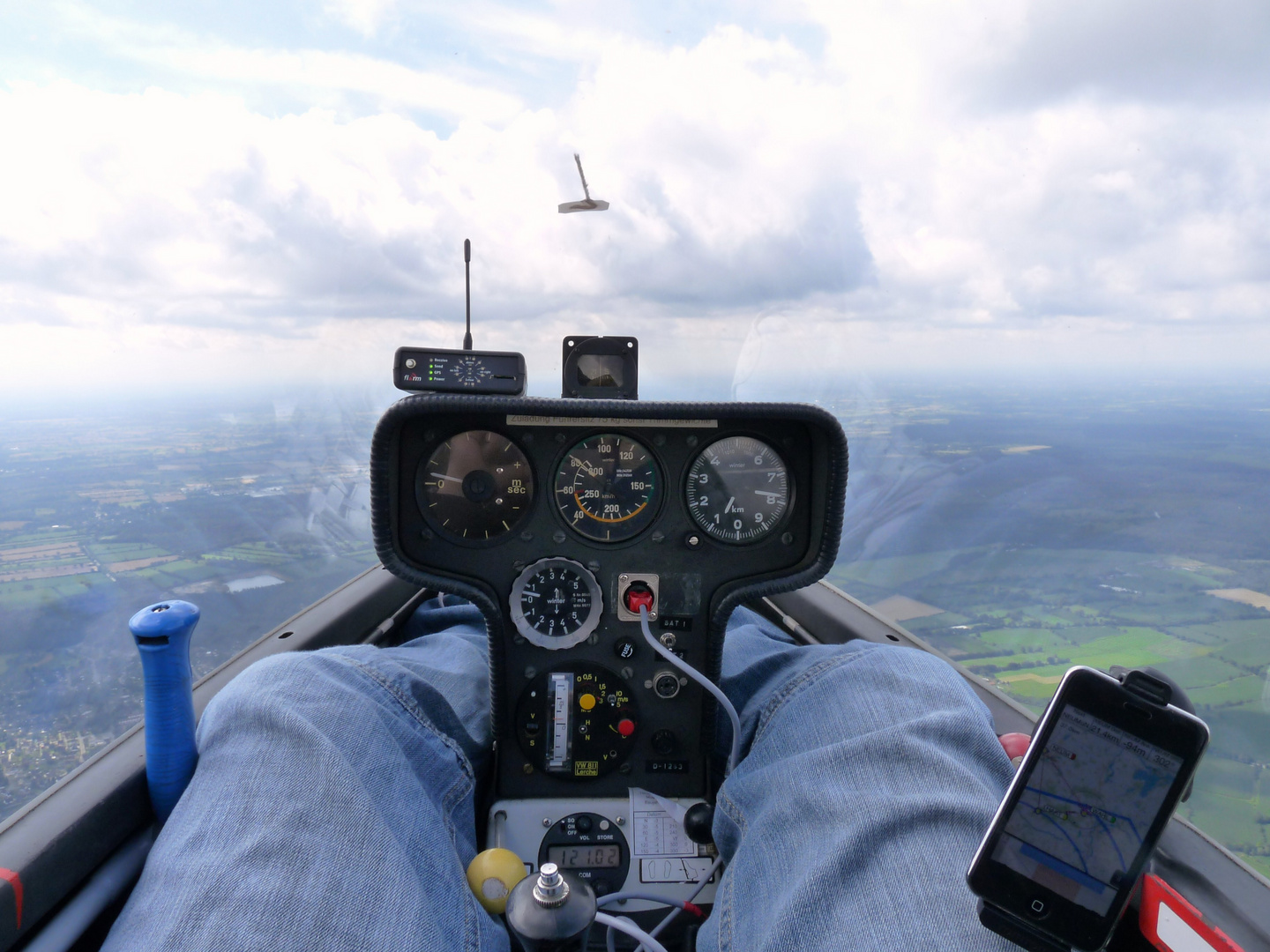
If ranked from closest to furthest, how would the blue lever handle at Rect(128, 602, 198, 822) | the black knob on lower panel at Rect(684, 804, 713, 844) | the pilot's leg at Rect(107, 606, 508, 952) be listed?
the pilot's leg at Rect(107, 606, 508, 952) → the blue lever handle at Rect(128, 602, 198, 822) → the black knob on lower panel at Rect(684, 804, 713, 844)

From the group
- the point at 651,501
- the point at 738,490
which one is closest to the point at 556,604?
the point at 651,501

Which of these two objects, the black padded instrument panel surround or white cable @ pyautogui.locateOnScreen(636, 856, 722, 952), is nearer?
white cable @ pyautogui.locateOnScreen(636, 856, 722, 952)

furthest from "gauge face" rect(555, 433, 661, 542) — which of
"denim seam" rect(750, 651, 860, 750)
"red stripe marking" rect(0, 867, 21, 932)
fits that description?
"red stripe marking" rect(0, 867, 21, 932)

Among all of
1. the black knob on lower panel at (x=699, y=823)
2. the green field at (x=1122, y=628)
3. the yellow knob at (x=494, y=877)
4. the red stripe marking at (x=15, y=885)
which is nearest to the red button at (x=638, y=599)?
the black knob on lower panel at (x=699, y=823)

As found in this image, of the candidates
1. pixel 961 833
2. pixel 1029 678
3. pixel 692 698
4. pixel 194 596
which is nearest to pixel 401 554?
pixel 194 596

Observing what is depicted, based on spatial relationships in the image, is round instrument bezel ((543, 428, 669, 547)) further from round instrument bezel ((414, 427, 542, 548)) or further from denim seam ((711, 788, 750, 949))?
denim seam ((711, 788, 750, 949))

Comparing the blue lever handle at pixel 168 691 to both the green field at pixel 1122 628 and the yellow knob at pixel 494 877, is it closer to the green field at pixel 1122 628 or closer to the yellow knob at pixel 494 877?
the yellow knob at pixel 494 877
